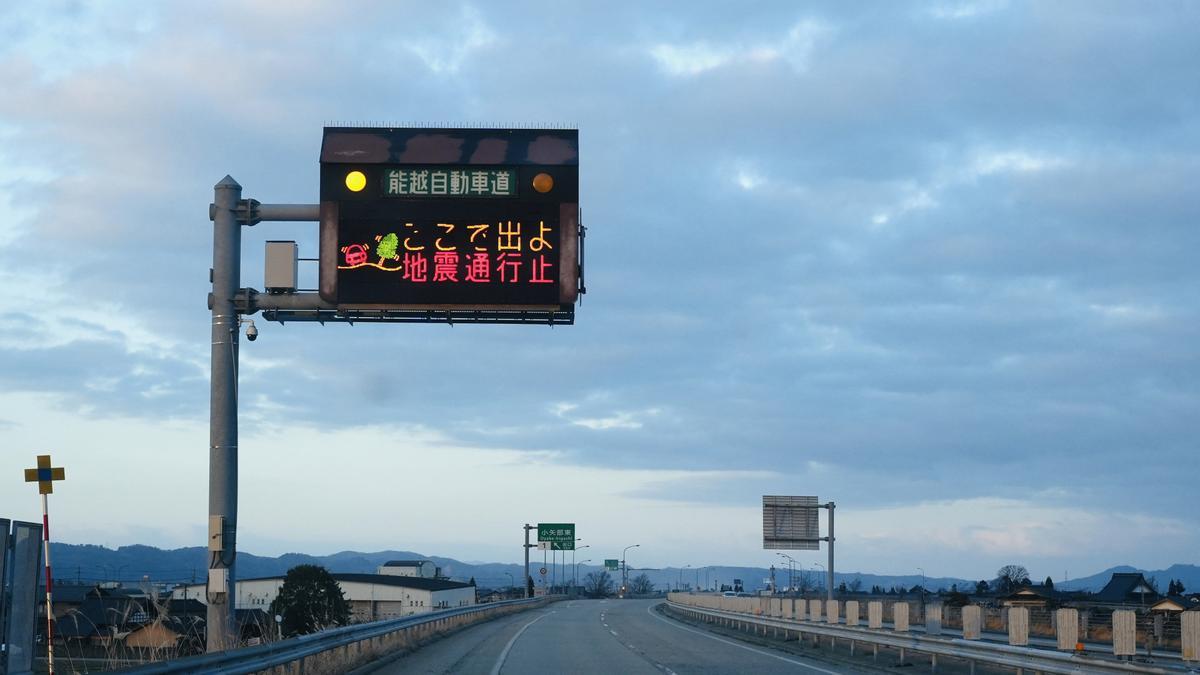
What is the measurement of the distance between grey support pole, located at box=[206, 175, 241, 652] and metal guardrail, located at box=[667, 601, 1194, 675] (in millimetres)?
13313

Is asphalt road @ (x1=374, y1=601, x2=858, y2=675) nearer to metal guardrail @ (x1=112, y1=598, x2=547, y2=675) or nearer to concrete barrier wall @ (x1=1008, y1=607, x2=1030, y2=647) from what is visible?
metal guardrail @ (x1=112, y1=598, x2=547, y2=675)

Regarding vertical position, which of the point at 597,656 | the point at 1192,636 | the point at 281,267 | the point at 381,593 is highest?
the point at 281,267

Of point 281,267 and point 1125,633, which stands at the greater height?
point 281,267

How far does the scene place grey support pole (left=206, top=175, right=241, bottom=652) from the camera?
2020cm

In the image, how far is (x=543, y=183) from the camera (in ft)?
69.9

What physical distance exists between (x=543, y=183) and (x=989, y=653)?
11707 millimetres

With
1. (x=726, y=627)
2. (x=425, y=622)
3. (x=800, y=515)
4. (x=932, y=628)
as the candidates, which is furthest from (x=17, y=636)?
(x=800, y=515)

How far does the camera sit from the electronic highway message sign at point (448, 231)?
21.0 metres

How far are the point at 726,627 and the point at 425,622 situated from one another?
18.3 metres

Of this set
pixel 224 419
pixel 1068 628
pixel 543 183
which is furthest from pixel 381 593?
pixel 1068 628

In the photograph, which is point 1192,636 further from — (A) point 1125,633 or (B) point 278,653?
(B) point 278,653

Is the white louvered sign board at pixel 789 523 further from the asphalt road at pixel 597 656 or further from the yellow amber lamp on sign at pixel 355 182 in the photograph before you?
the yellow amber lamp on sign at pixel 355 182

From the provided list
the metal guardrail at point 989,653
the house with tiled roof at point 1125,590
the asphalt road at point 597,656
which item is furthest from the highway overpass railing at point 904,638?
the house with tiled roof at point 1125,590

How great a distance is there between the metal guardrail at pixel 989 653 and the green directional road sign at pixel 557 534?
8218cm
